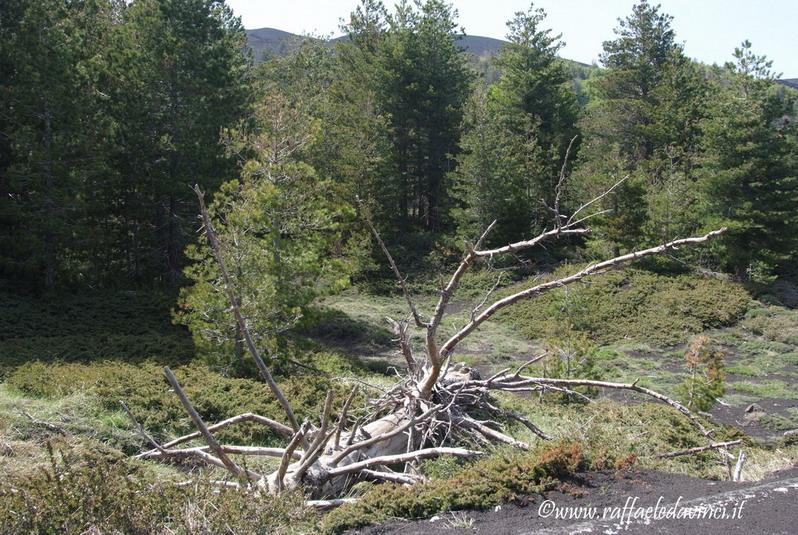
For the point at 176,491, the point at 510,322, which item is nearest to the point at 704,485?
the point at 176,491

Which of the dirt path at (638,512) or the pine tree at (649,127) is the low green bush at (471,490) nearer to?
the dirt path at (638,512)

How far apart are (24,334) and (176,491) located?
1373cm

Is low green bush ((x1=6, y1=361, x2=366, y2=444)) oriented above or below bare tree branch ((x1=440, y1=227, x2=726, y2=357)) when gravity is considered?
below

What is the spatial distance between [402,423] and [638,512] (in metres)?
3.07

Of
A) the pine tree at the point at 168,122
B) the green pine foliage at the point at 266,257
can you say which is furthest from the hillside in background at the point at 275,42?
the green pine foliage at the point at 266,257

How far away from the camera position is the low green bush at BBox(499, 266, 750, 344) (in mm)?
21141

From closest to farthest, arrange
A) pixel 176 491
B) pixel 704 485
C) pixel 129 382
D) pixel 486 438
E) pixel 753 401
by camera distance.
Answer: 1. pixel 176 491
2. pixel 704 485
3. pixel 486 438
4. pixel 129 382
5. pixel 753 401

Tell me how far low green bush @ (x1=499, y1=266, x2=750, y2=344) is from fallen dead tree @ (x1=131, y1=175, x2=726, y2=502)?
12629 millimetres

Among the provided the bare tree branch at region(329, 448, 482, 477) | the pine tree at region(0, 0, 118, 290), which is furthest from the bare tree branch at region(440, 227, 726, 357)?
the pine tree at region(0, 0, 118, 290)

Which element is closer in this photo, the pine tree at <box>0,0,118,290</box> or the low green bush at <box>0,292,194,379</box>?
the low green bush at <box>0,292,194,379</box>

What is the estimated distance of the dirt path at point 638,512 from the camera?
4.03m

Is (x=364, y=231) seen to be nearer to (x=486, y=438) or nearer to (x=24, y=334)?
(x=24, y=334)

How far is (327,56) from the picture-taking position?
158 ft

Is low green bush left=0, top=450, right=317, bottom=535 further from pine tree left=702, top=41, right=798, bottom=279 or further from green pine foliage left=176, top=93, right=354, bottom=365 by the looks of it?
pine tree left=702, top=41, right=798, bottom=279
